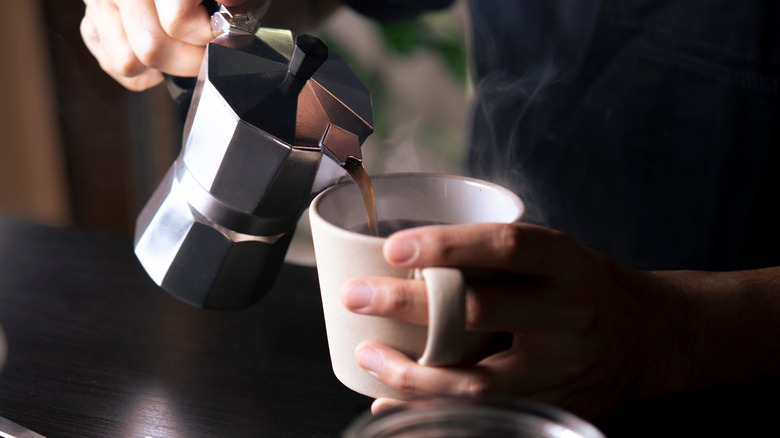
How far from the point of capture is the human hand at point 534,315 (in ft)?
1.73

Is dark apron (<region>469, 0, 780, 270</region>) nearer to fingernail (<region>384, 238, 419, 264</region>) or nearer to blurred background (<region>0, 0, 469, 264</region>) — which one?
fingernail (<region>384, 238, 419, 264</region>)

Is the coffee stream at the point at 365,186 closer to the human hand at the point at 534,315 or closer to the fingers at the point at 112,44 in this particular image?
the human hand at the point at 534,315

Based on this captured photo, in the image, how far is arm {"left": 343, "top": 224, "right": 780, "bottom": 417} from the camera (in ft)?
1.75

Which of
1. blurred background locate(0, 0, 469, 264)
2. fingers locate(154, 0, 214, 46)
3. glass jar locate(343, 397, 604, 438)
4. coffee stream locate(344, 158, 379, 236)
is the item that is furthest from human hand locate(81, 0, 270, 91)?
blurred background locate(0, 0, 469, 264)

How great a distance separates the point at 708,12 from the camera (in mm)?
1067

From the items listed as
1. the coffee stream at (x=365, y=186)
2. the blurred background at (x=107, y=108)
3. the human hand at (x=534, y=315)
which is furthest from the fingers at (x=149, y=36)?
the blurred background at (x=107, y=108)

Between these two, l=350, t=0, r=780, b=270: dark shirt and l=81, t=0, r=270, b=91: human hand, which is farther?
l=350, t=0, r=780, b=270: dark shirt

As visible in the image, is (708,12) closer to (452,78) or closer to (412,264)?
(412,264)

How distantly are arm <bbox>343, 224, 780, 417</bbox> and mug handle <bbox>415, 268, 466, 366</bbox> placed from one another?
0.05ft

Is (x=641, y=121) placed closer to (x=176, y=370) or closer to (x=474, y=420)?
(x=176, y=370)

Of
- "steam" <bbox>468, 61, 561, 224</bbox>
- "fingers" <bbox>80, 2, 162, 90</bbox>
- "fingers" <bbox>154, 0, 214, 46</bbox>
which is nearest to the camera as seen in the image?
"fingers" <bbox>154, 0, 214, 46</bbox>

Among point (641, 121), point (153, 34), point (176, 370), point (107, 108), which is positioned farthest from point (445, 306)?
point (107, 108)

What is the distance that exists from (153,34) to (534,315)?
0.41 metres

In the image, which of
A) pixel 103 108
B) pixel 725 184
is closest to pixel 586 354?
pixel 725 184
